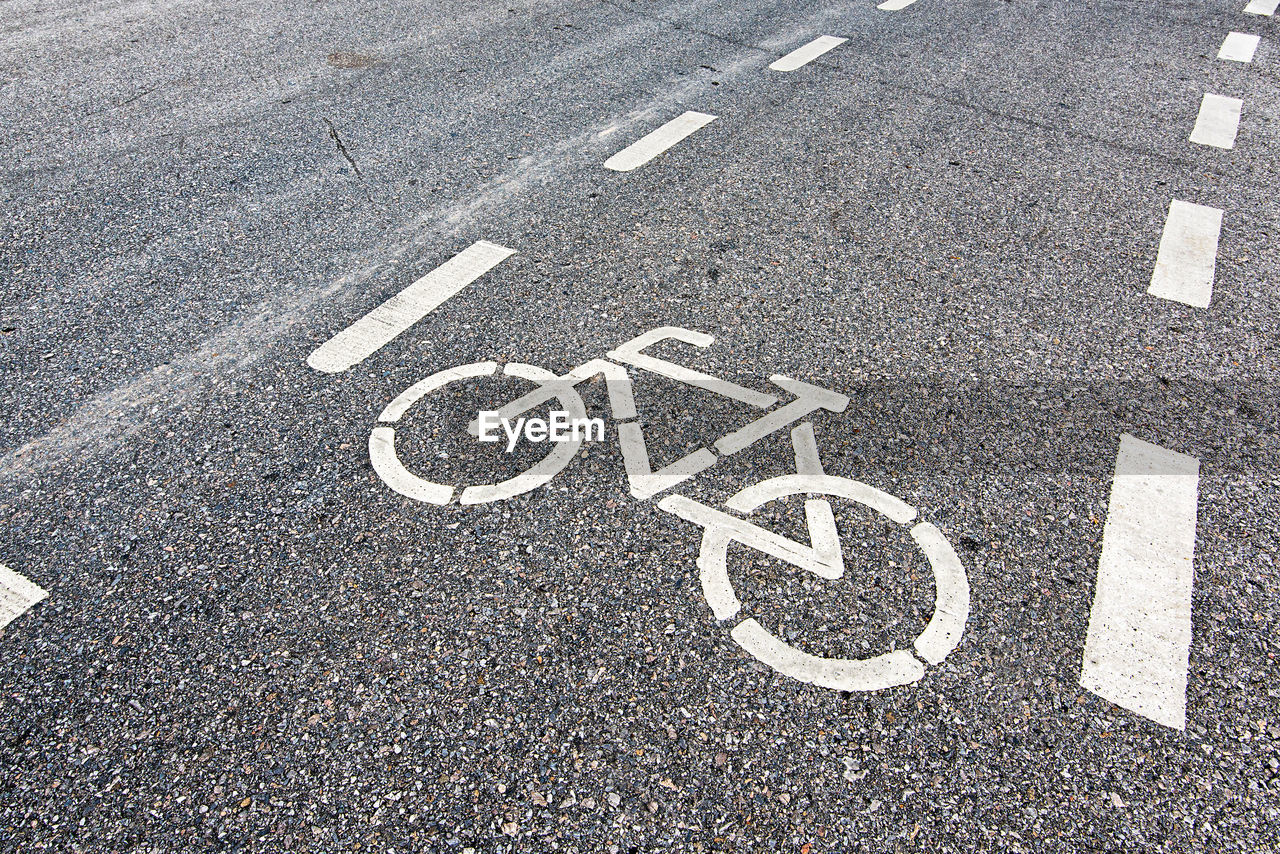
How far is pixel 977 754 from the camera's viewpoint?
244 cm

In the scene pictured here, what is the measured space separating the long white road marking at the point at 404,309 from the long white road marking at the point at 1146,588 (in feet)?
9.83

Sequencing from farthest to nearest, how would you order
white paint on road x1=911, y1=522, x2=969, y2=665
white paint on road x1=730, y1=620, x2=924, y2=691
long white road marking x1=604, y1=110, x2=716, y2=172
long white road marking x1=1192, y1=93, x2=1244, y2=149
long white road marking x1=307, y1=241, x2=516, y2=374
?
1. long white road marking x1=1192, y1=93, x2=1244, y2=149
2. long white road marking x1=604, y1=110, x2=716, y2=172
3. long white road marking x1=307, y1=241, x2=516, y2=374
4. white paint on road x1=911, y1=522, x2=969, y2=665
5. white paint on road x1=730, y1=620, x2=924, y2=691

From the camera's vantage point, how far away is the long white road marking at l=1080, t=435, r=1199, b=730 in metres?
2.62

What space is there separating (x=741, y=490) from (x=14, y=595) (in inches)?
96.2

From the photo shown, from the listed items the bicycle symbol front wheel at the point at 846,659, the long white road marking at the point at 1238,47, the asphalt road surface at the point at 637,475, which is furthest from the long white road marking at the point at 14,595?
the long white road marking at the point at 1238,47

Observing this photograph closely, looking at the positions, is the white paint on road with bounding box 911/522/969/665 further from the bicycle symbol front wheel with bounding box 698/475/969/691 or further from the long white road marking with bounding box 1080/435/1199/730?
the long white road marking with bounding box 1080/435/1199/730

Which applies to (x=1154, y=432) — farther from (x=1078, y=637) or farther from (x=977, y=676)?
(x=977, y=676)

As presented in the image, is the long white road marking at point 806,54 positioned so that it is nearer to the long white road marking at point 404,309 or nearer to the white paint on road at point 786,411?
the long white road marking at point 404,309

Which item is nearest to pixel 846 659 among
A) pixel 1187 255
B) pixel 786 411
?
pixel 786 411

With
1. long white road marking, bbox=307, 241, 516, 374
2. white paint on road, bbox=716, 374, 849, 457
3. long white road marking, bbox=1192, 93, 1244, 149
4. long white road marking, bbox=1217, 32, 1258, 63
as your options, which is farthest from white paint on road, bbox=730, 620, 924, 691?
long white road marking, bbox=1217, 32, 1258, 63

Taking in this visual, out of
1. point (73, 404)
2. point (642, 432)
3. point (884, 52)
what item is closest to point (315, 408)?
point (73, 404)

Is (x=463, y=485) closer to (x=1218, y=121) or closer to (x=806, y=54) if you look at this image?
(x=806, y=54)

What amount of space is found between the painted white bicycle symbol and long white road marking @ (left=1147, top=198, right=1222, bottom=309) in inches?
80.1

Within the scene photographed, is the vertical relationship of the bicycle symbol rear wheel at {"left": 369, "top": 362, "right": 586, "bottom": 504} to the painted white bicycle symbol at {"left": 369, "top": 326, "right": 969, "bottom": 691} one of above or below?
above
